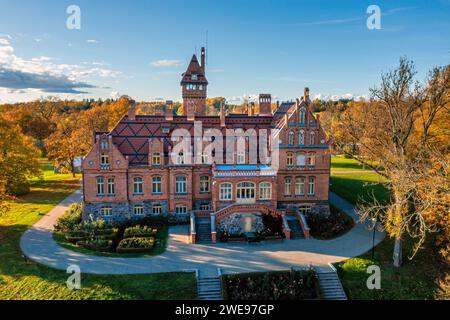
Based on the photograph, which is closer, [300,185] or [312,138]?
[312,138]

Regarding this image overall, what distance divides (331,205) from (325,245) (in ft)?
39.8

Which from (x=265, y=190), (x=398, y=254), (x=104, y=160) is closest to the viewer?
(x=398, y=254)

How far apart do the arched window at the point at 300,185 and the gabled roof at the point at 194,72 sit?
1857 cm

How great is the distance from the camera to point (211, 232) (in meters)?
32.2

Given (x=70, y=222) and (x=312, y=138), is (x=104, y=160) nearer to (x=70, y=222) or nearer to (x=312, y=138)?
(x=70, y=222)

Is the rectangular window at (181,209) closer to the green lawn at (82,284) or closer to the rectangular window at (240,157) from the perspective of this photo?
the rectangular window at (240,157)

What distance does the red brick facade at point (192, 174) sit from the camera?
35.0 metres

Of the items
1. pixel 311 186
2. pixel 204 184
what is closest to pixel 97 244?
pixel 204 184

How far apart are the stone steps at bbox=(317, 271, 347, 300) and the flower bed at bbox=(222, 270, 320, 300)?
21.9 inches

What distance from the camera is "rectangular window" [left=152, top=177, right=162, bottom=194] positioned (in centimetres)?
3684

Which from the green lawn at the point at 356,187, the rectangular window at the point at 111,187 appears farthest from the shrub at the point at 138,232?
the green lawn at the point at 356,187

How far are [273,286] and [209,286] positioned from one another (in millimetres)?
4850

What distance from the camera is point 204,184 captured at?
124ft
